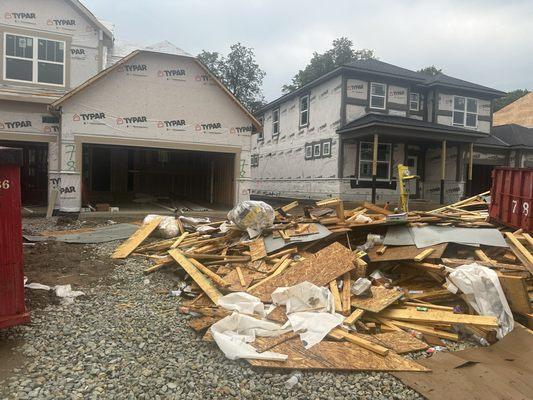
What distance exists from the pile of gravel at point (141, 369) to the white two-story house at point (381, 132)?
1554 centimetres

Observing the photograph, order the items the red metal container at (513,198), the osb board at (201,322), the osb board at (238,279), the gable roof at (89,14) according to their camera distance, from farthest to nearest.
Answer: the gable roof at (89,14) → the red metal container at (513,198) → the osb board at (238,279) → the osb board at (201,322)

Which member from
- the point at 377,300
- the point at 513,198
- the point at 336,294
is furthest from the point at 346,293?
the point at 513,198

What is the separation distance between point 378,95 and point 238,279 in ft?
58.5

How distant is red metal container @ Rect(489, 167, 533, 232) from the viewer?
8.03 meters

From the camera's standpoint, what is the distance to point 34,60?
15797 millimetres

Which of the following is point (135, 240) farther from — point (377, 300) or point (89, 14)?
point (89, 14)

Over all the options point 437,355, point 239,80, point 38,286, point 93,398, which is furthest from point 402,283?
point 239,80

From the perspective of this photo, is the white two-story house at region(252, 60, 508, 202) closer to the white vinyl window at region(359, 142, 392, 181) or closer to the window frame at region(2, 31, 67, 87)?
the white vinyl window at region(359, 142, 392, 181)

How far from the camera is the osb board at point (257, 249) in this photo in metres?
7.23

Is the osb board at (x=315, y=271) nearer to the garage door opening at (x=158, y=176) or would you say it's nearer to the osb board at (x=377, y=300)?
the osb board at (x=377, y=300)

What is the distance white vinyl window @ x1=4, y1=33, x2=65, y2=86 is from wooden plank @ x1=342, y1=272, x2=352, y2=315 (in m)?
15.0

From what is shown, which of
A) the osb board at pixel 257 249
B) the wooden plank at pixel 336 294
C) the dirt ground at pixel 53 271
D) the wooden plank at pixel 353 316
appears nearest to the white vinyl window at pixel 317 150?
the osb board at pixel 257 249

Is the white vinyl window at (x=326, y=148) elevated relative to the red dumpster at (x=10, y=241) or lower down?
elevated

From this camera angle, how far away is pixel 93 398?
336cm
